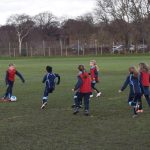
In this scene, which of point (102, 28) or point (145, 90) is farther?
point (102, 28)

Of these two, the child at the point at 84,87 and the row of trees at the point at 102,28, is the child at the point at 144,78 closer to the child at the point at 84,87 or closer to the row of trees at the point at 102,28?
the child at the point at 84,87

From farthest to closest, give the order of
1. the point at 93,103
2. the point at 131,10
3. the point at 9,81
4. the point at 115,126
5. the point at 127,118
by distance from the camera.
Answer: the point at 131,10 < the point at 9,81 < the point at 93,103 < the point at 127,118 < the point at 115,126

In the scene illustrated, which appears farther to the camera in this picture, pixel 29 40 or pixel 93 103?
pixel 29 40

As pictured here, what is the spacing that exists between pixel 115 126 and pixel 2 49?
92.0m

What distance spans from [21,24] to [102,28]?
35890 mm

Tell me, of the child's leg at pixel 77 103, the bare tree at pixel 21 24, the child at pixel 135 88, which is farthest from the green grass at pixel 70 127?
the bare tree at pixel 21 24

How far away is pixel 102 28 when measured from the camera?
323 feet

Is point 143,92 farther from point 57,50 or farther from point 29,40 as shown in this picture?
point 29,40

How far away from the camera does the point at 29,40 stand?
123m

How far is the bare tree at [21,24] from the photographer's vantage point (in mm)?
124562

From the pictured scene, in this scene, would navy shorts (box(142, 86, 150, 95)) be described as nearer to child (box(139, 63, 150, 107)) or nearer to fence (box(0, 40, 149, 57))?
child (box(139, 63, 150, 107))

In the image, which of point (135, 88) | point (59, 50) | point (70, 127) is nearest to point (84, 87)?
point (135, 88)

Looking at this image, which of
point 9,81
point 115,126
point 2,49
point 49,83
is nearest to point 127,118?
point 115,126

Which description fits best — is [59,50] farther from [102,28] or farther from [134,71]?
[134,71]
